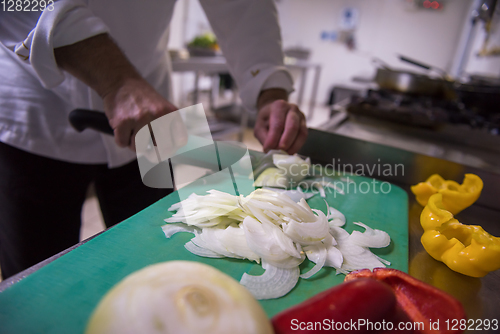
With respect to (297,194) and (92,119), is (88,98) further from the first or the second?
(297,194)

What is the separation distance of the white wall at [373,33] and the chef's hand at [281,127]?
18.0 ft

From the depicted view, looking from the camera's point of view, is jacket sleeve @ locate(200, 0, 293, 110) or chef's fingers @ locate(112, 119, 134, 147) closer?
chef's fingers @ locate(112, 119, 134, 147)

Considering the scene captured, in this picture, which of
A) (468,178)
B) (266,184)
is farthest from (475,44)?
(266,184)

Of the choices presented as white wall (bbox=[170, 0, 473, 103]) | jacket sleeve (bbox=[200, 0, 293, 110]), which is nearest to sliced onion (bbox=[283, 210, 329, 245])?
jacket sleeve (bbox=[200, 0, 293, 110])

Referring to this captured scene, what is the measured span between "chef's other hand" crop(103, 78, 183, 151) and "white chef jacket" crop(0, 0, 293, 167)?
14 centimetres

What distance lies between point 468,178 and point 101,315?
0.87 meters

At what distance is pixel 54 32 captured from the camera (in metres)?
0.65

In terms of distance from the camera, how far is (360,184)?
3.04 ft

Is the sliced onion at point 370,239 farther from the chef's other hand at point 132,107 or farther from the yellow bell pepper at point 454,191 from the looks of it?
the chef's other hand at point 132,107

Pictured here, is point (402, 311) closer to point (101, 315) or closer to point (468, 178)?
point (101, 315)

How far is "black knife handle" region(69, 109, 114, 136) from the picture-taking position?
0.75m

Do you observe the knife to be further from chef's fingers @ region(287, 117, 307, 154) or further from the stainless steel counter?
the stainless steel counter

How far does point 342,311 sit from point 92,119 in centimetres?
69

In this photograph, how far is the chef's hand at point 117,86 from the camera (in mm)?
652
